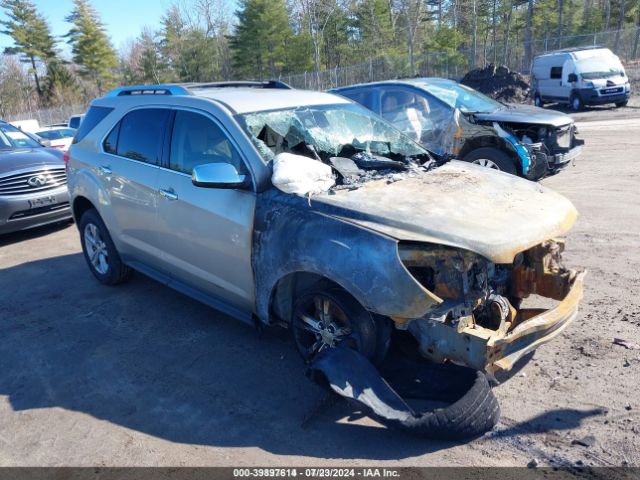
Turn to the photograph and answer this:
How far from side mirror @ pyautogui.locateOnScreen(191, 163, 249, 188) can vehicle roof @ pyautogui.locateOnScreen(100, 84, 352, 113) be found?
646mm

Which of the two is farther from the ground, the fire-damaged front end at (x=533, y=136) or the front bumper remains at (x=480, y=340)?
the fire-damaged front end at (x=533, y=136)

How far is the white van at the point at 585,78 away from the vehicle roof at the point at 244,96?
19.8 meters

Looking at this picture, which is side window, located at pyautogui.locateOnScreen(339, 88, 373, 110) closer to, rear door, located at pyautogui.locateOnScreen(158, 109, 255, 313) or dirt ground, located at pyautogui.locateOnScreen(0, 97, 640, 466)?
dirt ground, located at pyautogui.locateOnScreen(0, 97, 640, 466)

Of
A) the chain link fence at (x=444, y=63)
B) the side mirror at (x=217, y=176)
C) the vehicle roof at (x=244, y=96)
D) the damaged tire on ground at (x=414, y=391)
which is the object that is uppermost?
the chain link fence at (x=444, y=63)

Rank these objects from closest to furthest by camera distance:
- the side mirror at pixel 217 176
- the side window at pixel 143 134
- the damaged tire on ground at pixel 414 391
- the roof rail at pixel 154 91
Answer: the damaged tire on ground at pixel 414 391, the side mirror at pixel 217 176, the side window at pixel 143 134, the roof rail at pixel 154 91

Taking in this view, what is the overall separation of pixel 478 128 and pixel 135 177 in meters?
5.46

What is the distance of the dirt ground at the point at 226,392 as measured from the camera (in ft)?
10.1

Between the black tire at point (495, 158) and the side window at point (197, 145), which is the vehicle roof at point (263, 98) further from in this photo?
the black tire at point (495, 158)

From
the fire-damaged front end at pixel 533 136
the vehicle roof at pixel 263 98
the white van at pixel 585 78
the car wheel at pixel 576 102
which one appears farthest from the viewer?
the car wheel at pixel 576 102

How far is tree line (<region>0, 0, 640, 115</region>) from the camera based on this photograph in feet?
158

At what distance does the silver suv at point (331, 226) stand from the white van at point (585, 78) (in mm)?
19732

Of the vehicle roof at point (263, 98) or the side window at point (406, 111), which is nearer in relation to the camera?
the vehicle roof at point (263, 98)

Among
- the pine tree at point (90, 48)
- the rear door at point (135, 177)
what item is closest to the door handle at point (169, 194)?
the rear door at point (135, 177)

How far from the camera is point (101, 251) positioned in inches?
Result: 232
